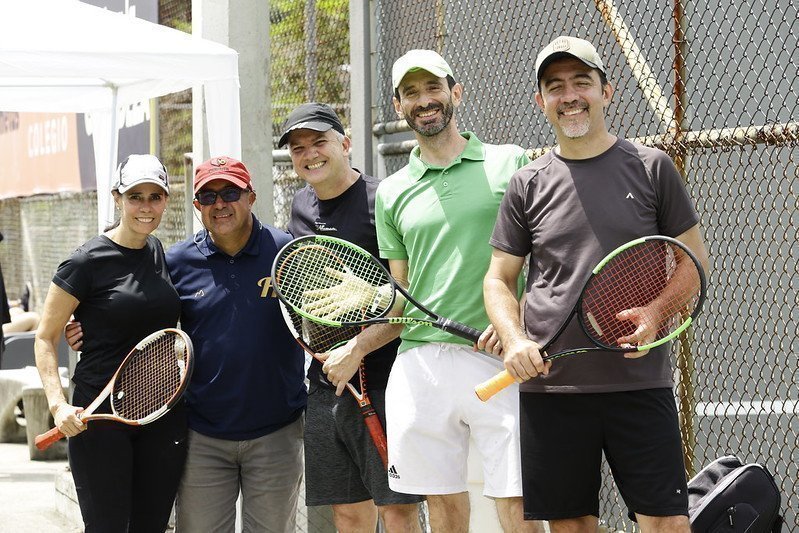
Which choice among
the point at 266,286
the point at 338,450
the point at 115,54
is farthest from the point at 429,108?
the point at 115,54

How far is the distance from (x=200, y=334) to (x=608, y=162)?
5.56 feet

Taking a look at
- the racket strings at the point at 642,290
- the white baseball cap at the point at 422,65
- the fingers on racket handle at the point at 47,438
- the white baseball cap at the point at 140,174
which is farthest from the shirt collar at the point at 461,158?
the fingers on racket handle at the point at 47,438

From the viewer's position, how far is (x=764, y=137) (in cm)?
379

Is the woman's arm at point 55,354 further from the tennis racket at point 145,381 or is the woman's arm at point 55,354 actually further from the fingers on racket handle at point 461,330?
the fingers on racket handle at point 461,330

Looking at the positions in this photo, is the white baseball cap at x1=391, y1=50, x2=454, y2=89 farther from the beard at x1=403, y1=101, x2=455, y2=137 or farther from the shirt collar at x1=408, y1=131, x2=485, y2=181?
the shirt collar at x1=408, y1=131, x2=485, y2=181

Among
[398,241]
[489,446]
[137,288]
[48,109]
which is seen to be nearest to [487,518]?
[489,446]

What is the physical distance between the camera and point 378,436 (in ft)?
13.2

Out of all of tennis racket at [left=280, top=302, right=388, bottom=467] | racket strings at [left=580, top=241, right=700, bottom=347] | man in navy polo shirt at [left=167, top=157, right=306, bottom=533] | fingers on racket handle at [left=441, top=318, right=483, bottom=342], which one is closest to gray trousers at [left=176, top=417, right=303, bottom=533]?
man in navy polo shirt at [left=167, top=157, right=306, bottom=533]

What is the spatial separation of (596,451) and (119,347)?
72.3 inches

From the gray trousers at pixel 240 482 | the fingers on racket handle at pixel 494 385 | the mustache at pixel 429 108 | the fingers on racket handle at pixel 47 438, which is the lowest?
the gray trousers at pixel 240 482

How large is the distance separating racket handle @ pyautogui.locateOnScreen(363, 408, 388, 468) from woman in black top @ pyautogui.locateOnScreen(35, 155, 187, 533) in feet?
2.30

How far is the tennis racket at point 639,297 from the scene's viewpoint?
3125 millimetres

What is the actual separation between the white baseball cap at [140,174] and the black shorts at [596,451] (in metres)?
1.67

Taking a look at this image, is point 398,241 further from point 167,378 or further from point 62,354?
point 62,354
